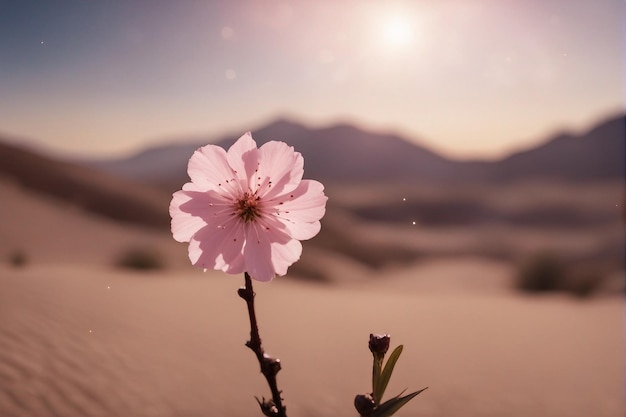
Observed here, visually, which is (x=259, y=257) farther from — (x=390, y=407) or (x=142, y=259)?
(x=142, y=259)

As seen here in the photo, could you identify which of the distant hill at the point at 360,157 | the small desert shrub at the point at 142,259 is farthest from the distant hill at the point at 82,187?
the distant hill at the point at 360,157

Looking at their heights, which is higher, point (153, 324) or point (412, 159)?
point (412, 159)

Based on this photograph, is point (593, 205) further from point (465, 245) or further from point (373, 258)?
point (373, 258)

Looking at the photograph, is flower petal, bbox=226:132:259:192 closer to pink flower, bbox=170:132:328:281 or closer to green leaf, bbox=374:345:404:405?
pink flower, bbox=170:132:328:281

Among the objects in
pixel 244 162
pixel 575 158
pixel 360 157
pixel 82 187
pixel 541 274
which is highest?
pixel 360 157

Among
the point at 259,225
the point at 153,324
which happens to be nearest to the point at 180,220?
the point at 259,225

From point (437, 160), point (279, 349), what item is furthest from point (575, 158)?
point (279, 349)

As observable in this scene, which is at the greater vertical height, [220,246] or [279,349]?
[279,349]
